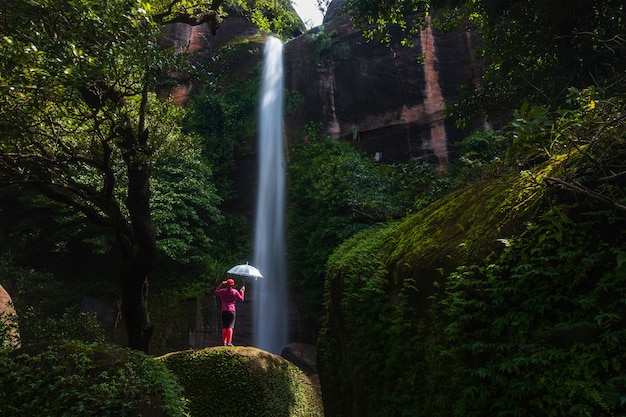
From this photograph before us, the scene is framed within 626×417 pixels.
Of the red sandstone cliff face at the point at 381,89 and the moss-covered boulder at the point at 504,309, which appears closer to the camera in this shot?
the moss-covered boulder at the point at 504,309

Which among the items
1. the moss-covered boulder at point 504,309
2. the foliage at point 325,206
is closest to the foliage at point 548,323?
the moss-covered boulder at point 504,309

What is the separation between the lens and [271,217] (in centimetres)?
2088

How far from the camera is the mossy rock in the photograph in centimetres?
789

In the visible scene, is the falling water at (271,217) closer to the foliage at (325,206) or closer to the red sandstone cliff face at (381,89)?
the red sandstone cliff face at (381,89)

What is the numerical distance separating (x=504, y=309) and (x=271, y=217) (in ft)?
60.2

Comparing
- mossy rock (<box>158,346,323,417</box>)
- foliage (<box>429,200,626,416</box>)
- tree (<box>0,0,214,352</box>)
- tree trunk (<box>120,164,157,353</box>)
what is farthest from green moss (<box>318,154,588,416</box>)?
tree (<box>0,0,214,352</box>)

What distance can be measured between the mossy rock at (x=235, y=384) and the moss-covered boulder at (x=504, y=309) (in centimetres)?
412

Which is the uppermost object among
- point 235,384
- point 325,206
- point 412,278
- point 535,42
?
point 535,42

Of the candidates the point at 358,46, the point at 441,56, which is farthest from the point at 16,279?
the point at 441,56

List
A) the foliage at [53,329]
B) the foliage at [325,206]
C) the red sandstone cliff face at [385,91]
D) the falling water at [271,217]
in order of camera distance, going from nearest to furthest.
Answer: the foliage at [53,329] → the foliage at [325,206] → the falling water at [271,217] → the red sandstone cliff face at [385,91]

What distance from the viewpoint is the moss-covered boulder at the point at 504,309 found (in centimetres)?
235

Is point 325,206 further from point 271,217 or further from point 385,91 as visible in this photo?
point 385,91

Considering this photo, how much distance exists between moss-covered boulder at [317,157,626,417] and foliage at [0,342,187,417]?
2413 mm

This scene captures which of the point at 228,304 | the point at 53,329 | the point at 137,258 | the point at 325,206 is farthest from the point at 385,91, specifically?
the point at 53,329
